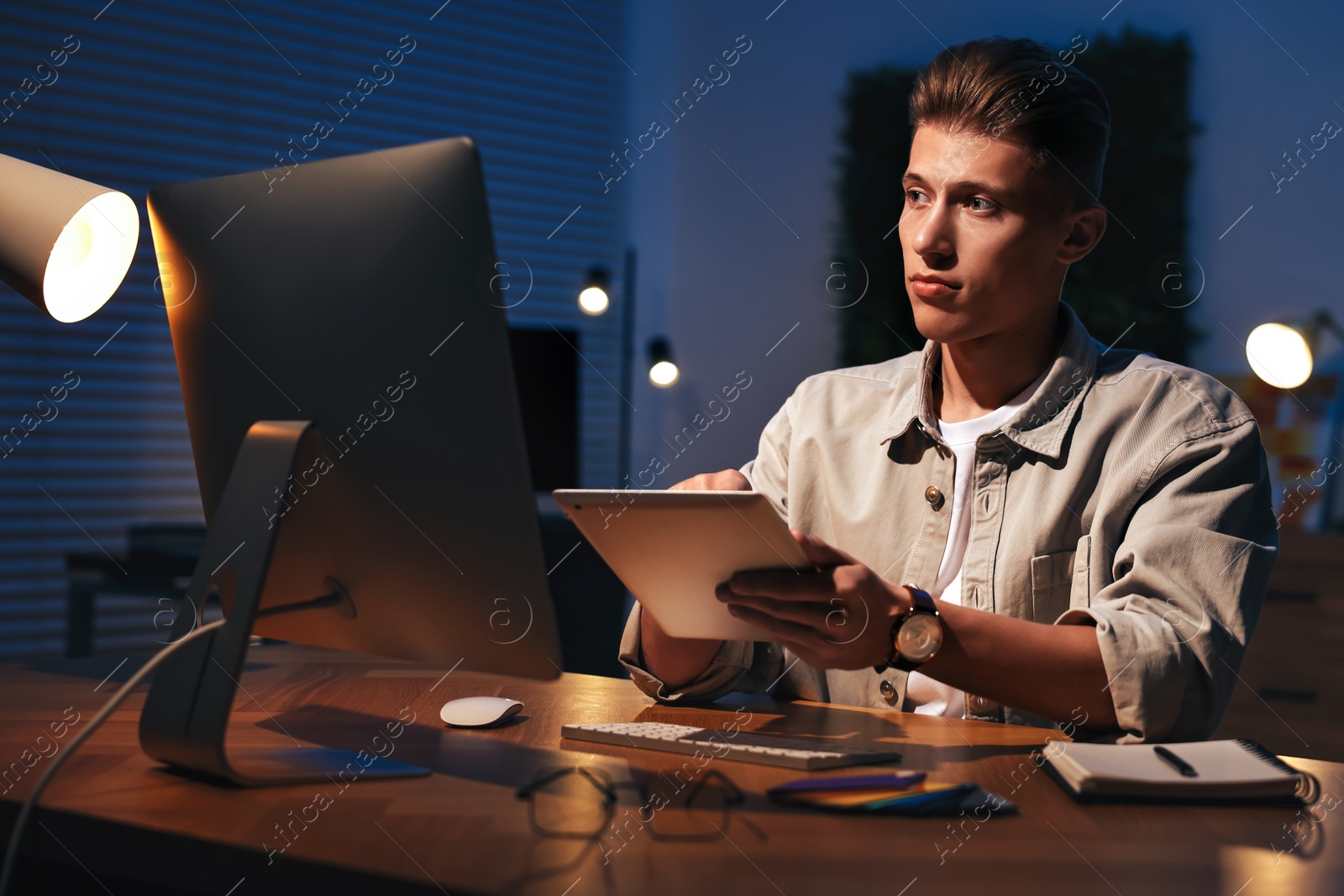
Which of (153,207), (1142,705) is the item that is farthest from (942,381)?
(153,207)

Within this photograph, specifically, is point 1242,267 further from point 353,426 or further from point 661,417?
point 353,426

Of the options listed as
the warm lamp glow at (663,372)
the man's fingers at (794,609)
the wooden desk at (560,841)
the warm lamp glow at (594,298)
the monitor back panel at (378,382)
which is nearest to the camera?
the wooden desk at (560,841)

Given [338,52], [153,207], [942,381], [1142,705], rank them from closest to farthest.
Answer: [153,207] → [1142,705] → [942,381] → [338,52]

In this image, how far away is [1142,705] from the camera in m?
1.07

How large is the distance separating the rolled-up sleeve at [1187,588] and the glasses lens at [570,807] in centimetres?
56

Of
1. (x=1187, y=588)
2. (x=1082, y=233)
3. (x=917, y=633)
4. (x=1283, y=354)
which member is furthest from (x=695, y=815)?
(x=1283, y=354)

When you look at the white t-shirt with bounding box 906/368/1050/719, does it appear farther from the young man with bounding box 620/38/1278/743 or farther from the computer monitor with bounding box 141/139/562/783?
the computer monitor with bounding box 141/139/562/783

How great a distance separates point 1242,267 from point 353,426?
12.6 feet

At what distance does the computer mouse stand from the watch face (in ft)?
1.33

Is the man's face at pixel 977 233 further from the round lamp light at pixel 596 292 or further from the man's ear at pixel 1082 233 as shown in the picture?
the round lamp light at pixel 596 292

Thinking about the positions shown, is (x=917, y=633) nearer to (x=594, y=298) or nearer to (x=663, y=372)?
(x=594, y=298)

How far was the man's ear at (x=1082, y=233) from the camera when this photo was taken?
1.39 m

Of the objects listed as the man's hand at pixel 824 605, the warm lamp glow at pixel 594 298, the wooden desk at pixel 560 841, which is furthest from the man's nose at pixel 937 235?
the warm lamp glow at pixel 594 298

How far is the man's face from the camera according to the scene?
1319 millimetres
